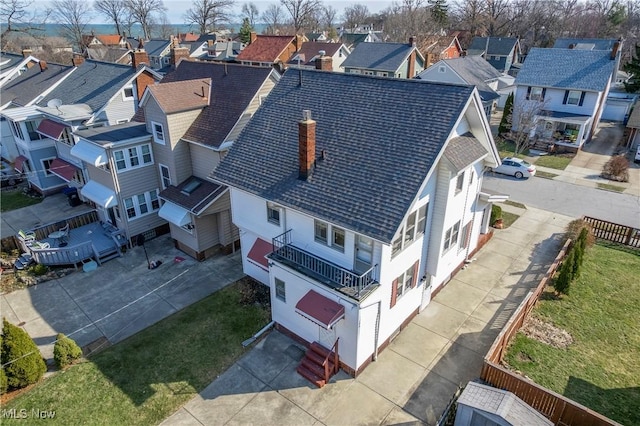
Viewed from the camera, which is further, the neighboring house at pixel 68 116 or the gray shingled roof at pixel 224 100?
the neighboring house at pixel 68 116

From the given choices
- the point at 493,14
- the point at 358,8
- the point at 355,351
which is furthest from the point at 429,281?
the point at 358,8

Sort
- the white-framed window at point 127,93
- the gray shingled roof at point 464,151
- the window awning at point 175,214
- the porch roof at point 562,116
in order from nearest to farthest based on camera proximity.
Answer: the gray shingled roof at point 464,151 < the window awning at point 175,214 < the white-framed window at point 127,93 < the porch roof at point 562,116

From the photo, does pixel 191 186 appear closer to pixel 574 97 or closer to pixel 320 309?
pixel 320 309

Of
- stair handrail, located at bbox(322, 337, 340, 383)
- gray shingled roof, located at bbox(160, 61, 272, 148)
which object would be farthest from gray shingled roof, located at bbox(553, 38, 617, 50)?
stair handrail, located at bbox(322, 337, 340, 383)

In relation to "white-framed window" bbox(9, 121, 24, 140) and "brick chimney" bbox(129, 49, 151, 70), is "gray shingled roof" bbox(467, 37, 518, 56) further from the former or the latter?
"white-framed window" bbox(9, 121, 24, 140)

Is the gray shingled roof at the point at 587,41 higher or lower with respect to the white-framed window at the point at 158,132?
higher

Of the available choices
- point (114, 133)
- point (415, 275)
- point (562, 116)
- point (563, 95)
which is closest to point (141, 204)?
point (114, 133)

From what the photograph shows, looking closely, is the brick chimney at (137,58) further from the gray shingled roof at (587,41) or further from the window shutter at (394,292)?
the gray shingled roof at (587,41)

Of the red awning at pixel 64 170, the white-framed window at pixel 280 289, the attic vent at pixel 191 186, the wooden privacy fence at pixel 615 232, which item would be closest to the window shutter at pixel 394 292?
the white-framed window at pixel 280 289
